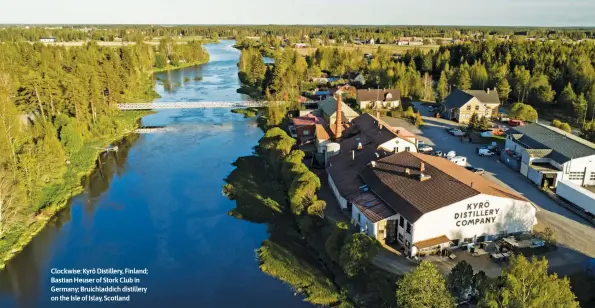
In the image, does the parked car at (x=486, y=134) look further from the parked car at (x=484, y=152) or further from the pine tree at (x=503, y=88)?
the pine tree at (x=503, y=88)

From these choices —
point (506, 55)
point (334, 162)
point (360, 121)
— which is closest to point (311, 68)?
point (506, 55)

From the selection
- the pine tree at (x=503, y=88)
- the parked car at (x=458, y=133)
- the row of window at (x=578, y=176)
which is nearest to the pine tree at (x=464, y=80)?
the pine tree at (x=503, y=88)

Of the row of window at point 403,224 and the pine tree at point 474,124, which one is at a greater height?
the pine tree at point 474,124

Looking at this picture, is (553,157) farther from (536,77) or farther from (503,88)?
(536,77)

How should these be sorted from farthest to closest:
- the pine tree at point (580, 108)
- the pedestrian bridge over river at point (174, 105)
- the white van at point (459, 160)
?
the pedestrian bridge over river at point (174, 105), the pine tree at point (580, 108), the white van at point (459, 160)

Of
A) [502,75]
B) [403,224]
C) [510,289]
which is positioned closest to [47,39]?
[502,75]
